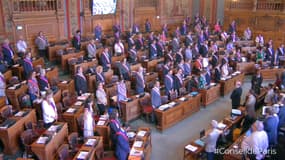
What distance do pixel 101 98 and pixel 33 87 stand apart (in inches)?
85.9

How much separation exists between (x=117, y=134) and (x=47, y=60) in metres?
8.42

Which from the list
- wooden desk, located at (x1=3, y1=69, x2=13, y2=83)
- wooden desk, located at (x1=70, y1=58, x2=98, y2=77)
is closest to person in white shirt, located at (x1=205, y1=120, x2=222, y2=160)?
wooden desk, located at (x1=70, y1=58, x2=98, y2=77)

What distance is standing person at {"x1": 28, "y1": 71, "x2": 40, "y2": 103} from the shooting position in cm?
976

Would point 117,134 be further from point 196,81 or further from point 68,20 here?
point 68,20

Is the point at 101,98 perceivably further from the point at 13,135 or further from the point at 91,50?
the point at 91,50

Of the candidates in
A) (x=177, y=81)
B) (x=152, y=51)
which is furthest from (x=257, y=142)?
(x=152, y=51)

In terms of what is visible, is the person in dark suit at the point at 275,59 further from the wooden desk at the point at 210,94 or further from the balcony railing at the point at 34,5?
the balcony railing at the point at 34,5

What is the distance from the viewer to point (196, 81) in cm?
1222

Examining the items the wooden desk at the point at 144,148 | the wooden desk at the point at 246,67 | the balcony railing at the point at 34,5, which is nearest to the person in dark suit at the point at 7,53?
the balcony railing at the point at 34,5

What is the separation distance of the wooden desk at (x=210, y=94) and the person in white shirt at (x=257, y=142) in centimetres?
502

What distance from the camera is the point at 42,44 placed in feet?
46.5

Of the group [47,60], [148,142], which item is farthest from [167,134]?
[47,60]

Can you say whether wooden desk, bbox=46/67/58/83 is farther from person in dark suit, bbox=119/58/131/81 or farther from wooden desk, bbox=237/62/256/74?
wooden desk, bbox=237/62/256/74

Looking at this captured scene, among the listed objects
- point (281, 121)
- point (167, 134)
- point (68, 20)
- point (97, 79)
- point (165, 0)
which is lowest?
point (167, 134)
